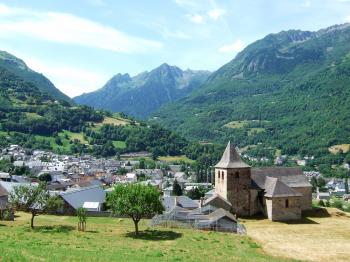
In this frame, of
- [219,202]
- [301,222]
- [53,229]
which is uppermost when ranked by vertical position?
[219,202]

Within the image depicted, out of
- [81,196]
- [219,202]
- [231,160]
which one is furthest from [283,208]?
[81,196]

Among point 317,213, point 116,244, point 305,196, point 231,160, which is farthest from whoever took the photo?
point 305,196

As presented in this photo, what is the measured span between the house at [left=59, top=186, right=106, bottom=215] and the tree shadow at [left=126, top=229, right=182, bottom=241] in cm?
2012

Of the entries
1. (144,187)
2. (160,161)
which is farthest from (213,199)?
(160,161)

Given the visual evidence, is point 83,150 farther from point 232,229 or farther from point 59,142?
point 232,229

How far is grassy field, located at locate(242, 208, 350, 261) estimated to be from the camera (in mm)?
38562

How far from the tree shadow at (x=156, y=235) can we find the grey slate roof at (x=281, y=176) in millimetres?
20054

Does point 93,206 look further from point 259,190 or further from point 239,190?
point 259,190

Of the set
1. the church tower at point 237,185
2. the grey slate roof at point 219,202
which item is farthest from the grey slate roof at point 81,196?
the church tower at point 237,185

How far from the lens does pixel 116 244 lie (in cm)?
3738

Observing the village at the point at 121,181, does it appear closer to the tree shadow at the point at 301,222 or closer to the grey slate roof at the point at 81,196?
the grey slate roof at the point at 81,196

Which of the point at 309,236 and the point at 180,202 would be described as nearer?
the point at 309,236

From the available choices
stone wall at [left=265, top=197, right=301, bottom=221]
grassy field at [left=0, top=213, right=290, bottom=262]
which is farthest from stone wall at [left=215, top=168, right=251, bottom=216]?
grassy field at [left=0, top=213, right=290, bottom=262]

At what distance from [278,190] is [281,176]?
20.6 feet
